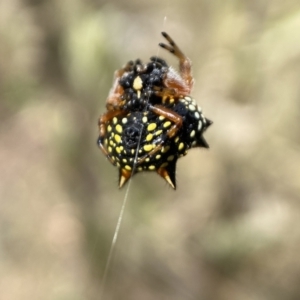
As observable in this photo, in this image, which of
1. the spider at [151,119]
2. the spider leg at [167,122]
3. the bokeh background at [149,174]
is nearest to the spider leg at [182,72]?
the spider at [151,119]

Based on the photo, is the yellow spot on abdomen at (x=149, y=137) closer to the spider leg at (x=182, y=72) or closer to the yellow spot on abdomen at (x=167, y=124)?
the yellow spot on abdomen at (x=167, y=124)

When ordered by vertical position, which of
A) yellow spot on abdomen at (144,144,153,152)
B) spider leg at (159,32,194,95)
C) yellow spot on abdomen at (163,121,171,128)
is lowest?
yellow spot on abdomen at (144,144,153,152)

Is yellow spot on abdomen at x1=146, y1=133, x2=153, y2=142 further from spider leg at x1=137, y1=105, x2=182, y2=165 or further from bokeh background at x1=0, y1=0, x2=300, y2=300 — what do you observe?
bokeh background at x1=0, y1=0, x2=300, y2=300

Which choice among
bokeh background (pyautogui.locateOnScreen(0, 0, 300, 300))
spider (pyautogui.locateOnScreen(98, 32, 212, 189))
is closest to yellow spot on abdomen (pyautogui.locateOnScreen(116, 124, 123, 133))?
spider (pyautogui.locateOnScreen(98, 32, 212, 189))

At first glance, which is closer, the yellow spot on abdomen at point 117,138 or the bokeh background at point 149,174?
the yellow spot on abdomen at point 117,138

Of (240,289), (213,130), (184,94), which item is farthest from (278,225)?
(184,94)

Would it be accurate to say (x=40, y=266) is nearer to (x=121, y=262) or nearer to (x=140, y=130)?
(x=121, y=262)
